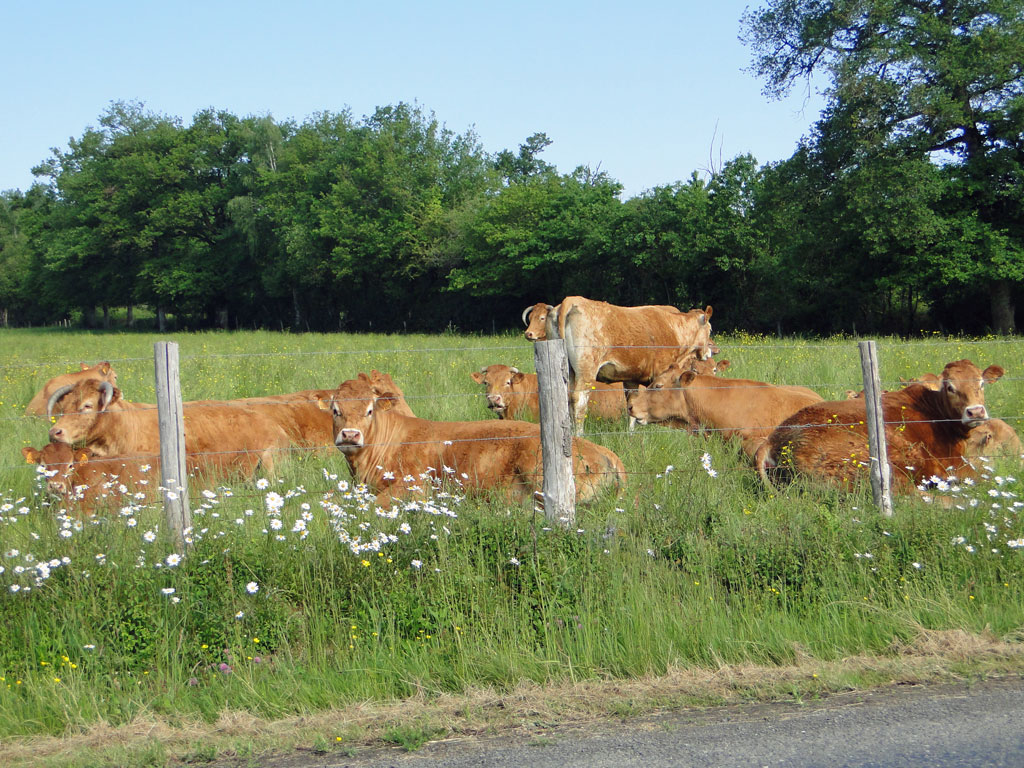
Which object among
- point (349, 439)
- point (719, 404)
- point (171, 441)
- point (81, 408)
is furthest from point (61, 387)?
point (719, 404)

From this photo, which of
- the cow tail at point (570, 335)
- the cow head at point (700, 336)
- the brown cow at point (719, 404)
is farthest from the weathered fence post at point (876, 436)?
the cow head at point (700, 336)

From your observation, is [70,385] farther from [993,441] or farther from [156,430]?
[993,441]

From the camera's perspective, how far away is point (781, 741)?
388 centimetres

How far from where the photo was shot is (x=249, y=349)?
27453mm

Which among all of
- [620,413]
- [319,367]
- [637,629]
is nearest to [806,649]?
[637,629]

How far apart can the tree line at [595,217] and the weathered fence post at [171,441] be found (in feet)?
82.1

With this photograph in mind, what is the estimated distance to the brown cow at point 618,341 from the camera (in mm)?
12820

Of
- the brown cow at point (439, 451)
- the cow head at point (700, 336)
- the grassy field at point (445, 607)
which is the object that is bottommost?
the grassy field at point (445, 607)

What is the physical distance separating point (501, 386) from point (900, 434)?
5676 mm

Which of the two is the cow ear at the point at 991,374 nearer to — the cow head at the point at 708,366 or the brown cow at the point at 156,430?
the cow head at the point at 708,366

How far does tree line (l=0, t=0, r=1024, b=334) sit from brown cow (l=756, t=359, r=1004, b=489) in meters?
20.1

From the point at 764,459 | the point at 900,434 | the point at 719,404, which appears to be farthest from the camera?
the point at 719,404

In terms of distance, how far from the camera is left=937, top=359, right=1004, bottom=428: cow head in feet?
26.0

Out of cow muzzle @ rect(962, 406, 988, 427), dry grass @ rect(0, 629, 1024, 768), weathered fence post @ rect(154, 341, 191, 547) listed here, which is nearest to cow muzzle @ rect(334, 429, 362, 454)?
weathered fence post @ rect(154, 341, 191, 547)
